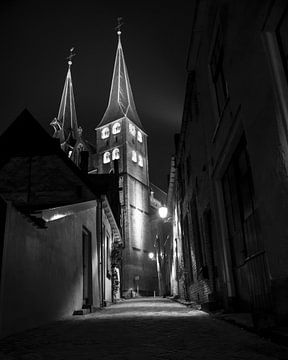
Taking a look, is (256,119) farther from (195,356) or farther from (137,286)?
(137,286)

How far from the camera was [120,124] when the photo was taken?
61.2 metres

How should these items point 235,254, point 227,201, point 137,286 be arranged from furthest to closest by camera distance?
point 137,286 < point 227,201 < point 235,254

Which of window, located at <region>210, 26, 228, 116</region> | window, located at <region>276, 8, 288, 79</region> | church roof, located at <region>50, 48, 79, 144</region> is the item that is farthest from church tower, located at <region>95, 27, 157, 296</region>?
window, located at <region>276, 8, 288, 79</region>

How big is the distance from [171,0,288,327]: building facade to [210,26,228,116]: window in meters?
0.02

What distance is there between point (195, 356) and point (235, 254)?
14.8 feet

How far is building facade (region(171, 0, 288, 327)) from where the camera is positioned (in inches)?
160

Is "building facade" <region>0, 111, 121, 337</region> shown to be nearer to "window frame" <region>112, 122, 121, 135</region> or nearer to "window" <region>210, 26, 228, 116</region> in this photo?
"window" <region>210, 26, 228, 116</region>

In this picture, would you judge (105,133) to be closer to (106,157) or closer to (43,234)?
(106,157)

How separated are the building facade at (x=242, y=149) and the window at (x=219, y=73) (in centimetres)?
2

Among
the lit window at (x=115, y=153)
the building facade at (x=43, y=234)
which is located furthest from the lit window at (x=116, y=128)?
the building facade at (x=43, y=234)

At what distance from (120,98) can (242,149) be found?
62081 mm

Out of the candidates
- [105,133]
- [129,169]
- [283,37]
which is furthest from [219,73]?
[105,133]

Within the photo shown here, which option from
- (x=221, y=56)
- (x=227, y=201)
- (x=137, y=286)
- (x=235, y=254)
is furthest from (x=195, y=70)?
(x=137, y=286)

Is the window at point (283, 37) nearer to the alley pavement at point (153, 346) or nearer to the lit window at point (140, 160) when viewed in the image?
the alley pavement at point (153, 346)
